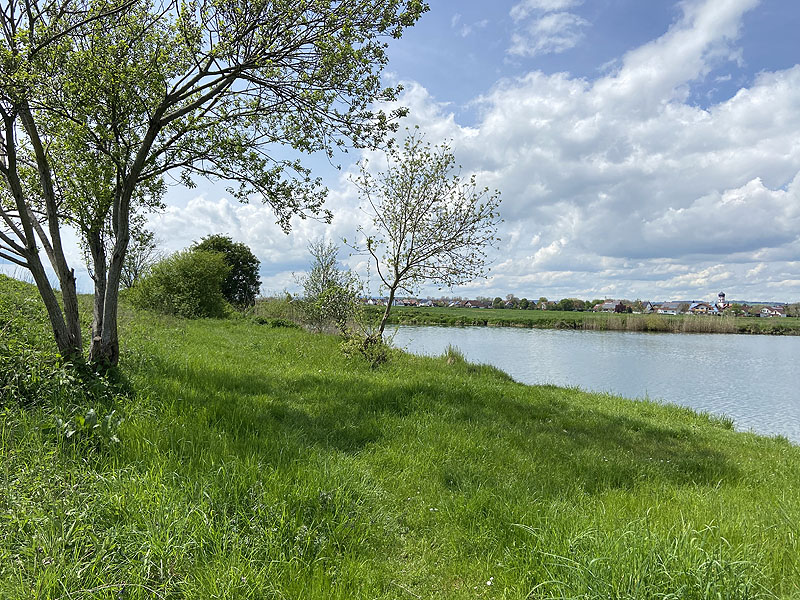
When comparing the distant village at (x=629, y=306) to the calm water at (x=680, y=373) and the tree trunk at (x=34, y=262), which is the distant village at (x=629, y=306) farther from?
the tree trunk at (x=34, y=262)

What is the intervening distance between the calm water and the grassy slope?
23.2 ft

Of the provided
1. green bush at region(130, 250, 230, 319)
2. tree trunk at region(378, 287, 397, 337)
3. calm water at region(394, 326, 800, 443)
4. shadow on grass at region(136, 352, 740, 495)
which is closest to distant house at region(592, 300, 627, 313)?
calm water at region(394, 326, 800, 443)

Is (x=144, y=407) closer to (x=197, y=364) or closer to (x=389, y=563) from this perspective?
(x=197, y=364)

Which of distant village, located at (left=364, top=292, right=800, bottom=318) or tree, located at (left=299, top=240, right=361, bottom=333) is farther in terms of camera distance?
distant village, located at (left=364, top=292, right=800, bottom=318)

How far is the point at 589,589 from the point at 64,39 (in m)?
8.04

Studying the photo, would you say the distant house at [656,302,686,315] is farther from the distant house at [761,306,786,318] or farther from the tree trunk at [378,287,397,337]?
the tree trunk at [378,287,397,337]

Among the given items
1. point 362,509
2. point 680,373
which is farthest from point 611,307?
point 362,509

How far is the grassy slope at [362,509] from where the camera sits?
2340 millimetres

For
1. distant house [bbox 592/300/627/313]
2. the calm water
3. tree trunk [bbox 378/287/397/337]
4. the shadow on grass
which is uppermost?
distant house [bbox 592/300/627/313]

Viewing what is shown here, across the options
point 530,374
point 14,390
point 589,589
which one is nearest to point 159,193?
point 14,390

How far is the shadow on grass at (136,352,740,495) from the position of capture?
188 inches

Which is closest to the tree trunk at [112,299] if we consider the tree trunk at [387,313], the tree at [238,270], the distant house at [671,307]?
the tree trunk at [387,313]

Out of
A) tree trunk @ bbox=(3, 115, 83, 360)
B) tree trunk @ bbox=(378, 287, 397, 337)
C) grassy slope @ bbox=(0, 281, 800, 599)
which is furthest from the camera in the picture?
tree trunk @ bbox=(378, 287, 397, 337)

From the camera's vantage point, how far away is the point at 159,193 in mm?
8914
